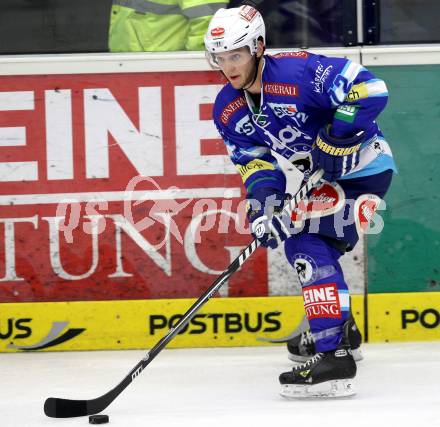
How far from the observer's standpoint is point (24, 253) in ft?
15.6

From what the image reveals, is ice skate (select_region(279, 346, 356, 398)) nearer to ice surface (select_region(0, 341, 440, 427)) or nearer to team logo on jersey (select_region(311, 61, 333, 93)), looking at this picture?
ice surface (select_region(0, 341, 440, 427))

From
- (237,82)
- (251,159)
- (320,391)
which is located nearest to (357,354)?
(320,391)

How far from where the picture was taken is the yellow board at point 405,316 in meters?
4.73

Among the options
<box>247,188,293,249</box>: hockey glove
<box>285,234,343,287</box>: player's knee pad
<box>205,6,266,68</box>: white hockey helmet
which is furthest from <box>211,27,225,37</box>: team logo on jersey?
<box>285,234,343,287</box>: player's knee pad

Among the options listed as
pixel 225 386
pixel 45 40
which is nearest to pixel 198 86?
pixel 45 40

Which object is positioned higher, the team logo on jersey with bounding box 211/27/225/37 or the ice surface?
the team logo on jersey with bounding box 211/27/225/37

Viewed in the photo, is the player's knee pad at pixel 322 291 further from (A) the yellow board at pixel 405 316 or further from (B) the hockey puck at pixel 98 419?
(A) the yellow board at pixel 405 316

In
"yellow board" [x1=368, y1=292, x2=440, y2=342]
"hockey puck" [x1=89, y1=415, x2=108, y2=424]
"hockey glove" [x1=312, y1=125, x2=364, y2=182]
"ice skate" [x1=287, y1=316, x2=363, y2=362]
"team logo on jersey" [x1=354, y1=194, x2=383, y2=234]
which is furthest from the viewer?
"yellow board" [x1=368, y1=292, x2=440, y2=342]

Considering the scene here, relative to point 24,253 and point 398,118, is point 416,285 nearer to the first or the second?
point 398,118

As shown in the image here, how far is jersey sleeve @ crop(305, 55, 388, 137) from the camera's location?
12.3 feet

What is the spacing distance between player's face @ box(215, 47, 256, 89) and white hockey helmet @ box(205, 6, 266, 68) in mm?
22

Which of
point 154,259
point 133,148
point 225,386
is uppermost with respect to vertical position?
→ point 133,148

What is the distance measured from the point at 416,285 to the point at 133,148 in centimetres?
133

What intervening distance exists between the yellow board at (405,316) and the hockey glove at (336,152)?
1.04 m
